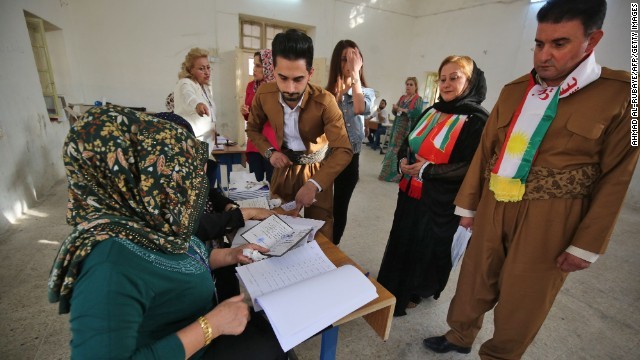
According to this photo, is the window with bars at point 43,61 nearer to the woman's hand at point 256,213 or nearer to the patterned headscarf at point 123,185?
the woman's hand at point 256,213

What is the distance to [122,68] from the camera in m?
5.20

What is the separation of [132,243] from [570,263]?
1423 mm

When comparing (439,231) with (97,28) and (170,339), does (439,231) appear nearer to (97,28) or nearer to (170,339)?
(170,339)

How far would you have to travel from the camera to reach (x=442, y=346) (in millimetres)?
1586

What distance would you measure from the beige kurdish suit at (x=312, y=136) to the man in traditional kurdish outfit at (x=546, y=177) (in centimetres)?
65

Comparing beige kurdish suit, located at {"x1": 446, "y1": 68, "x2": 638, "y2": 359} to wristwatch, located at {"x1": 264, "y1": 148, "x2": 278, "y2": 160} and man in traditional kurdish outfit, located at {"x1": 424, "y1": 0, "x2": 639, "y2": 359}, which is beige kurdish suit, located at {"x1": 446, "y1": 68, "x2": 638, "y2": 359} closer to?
man in traditional kurdish outfit, located at {"x1": 424, "y1": 0, "x2": 639, "y2": 359}

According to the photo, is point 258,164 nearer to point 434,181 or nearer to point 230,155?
point 230,155

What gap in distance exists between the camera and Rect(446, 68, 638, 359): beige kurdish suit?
3.20 feet

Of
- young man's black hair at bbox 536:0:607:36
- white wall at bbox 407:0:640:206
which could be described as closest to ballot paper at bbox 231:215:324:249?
young man's black hair at bbox 536:0:607:36

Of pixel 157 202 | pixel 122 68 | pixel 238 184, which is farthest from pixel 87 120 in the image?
pixel 122 68

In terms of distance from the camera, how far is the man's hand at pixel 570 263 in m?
1.04

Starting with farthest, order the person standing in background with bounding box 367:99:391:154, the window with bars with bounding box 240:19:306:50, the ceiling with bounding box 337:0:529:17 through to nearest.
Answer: the person standing in background with bounding box 367:99:391:154
the ceiling with bounding box 337:0:529:17
the window with bars with bounding box 240:19:306:50

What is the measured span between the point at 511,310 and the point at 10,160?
4096mm

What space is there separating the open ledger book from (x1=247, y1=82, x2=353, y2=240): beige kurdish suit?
546 mm
